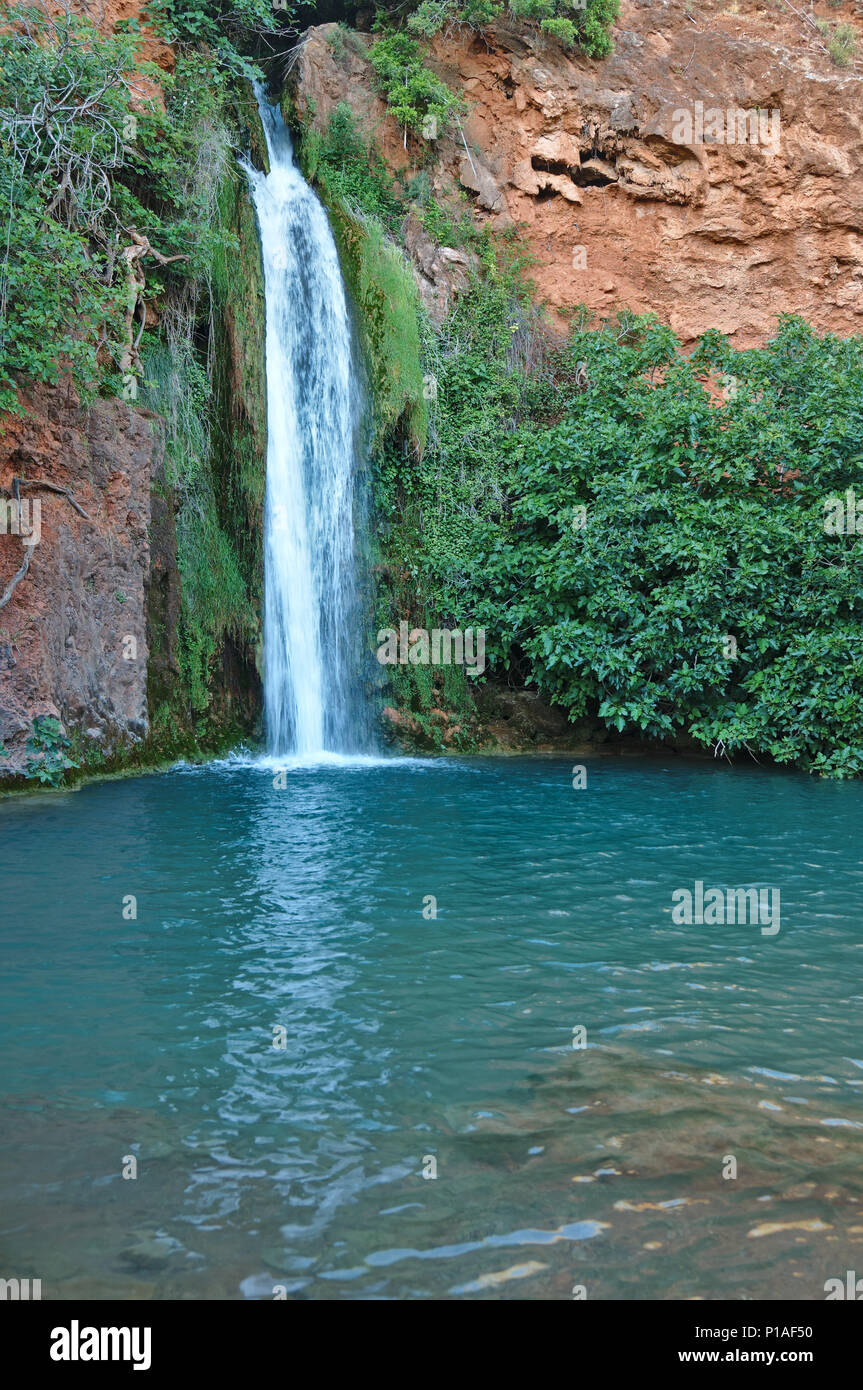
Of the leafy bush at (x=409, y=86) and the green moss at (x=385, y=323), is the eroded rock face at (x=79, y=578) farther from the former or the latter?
the leafy bush at (x=409, y=86)

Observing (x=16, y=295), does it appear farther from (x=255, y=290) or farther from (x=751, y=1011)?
(x=751, y=1011)

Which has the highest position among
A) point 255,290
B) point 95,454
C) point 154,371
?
point 255,290

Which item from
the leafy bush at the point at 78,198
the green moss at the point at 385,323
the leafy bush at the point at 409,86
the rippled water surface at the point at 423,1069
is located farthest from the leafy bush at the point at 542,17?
the rippled water surface at the point at 423,1069

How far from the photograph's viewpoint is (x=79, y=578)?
12219mm

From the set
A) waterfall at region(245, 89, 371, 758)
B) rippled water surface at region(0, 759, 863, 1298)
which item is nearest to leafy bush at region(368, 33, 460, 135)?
waterfall at region(245, 89, 371, 758)

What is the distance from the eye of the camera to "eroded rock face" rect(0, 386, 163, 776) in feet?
38.0

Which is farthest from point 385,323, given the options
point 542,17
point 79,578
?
point 542,17

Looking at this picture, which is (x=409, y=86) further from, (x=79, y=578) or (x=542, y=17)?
(x=79, y=578)

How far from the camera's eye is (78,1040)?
493cm

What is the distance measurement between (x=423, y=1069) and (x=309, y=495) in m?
11.9

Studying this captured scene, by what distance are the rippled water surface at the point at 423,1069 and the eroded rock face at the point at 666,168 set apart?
14647 mm
